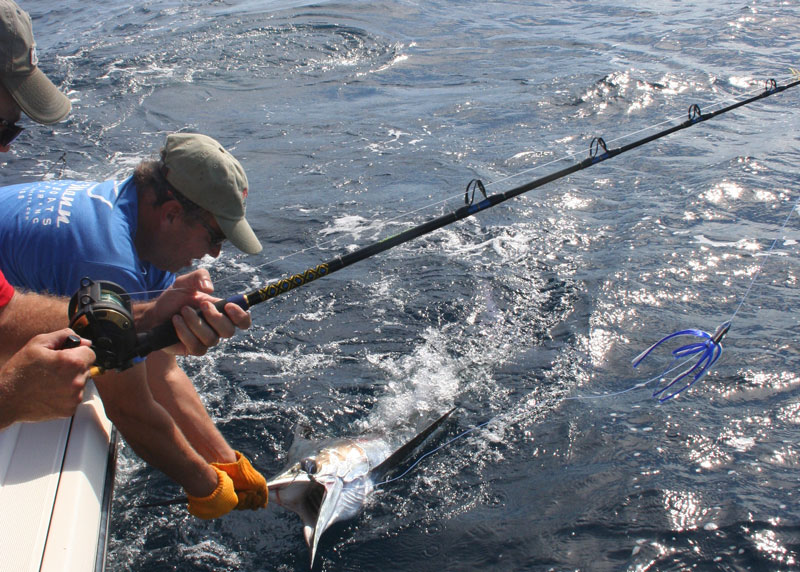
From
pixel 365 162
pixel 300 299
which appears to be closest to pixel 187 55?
pixel 365 162

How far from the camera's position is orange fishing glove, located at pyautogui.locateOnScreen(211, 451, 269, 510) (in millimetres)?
3020

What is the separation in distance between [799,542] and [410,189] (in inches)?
185

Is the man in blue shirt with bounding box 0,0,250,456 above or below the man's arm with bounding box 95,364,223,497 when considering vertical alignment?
above

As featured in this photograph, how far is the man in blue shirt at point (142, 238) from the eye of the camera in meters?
2.54

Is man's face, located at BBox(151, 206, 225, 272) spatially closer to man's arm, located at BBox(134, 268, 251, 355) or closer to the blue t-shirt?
the blue t-shirt

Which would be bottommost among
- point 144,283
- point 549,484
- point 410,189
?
point 549,484

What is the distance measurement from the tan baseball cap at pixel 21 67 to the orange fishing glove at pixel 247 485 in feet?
5.49

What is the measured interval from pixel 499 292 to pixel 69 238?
301 cm

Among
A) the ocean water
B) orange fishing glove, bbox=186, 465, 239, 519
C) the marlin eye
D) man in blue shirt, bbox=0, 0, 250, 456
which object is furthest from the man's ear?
the ocean water

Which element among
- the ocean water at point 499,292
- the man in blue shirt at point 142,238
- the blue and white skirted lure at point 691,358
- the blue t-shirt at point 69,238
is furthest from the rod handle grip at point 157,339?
the blue and white skirted lure at point 691,358

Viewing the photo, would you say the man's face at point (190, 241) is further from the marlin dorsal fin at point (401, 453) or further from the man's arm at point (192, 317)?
the marlin dorsal fin at point (401, 453)

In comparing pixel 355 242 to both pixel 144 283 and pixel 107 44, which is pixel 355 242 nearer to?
pixel 144 283

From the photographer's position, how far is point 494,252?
5.35 metres

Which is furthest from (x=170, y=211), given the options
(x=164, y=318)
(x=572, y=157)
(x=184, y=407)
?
(x=572, y=157)
